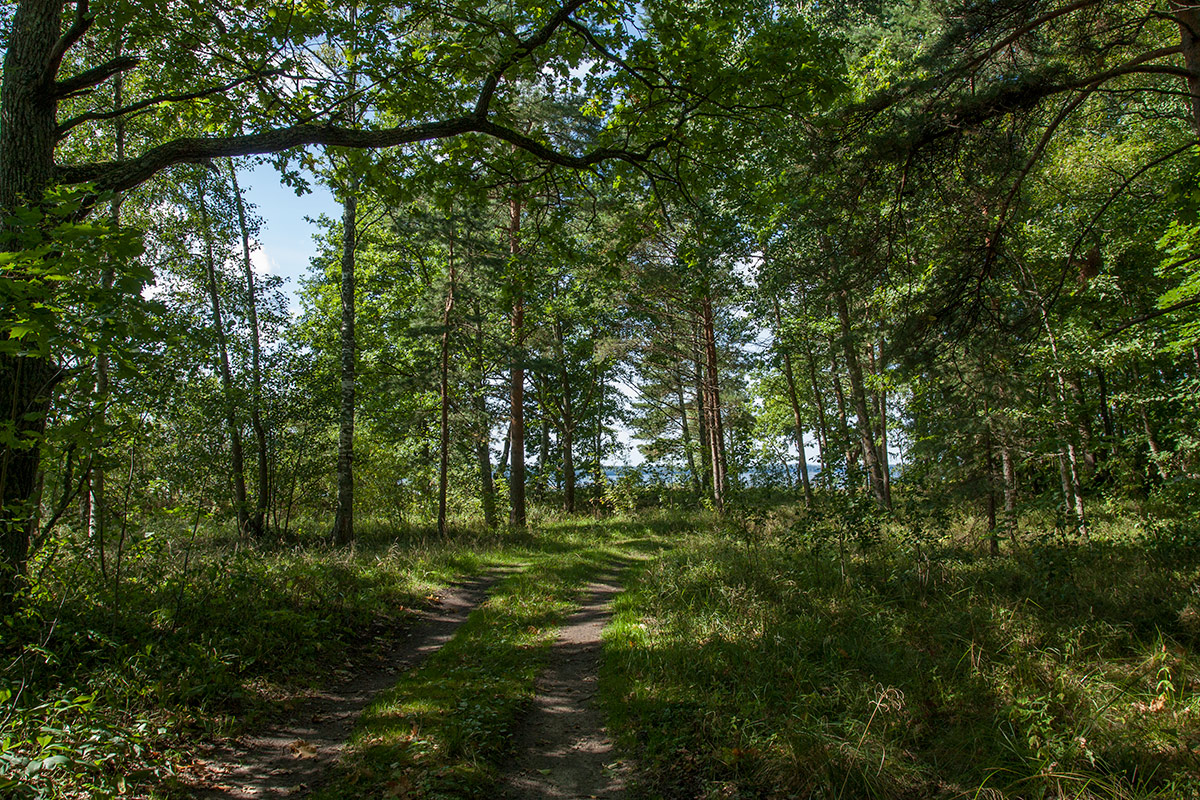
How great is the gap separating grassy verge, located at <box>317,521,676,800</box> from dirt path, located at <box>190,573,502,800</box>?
22cm

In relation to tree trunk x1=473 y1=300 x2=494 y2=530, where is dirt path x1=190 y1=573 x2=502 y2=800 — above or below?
below

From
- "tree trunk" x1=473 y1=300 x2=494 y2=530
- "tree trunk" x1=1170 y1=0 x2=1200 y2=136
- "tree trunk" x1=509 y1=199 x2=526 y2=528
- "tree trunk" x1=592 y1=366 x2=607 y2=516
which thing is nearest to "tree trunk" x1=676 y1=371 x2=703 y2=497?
"tree trunk" x1=592 y1=366 x2=607 y2=516

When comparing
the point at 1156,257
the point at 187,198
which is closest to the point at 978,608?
the point at 1156,257

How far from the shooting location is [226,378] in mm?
12336

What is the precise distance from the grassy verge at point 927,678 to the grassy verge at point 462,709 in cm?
101

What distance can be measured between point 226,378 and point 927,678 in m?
13.9

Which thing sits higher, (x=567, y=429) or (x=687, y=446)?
(x=567, y=429)

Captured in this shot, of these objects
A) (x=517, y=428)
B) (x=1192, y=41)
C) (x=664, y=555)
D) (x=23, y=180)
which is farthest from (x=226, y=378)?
(x=1192, y=41)

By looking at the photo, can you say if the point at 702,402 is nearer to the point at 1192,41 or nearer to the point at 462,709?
the point at 1192,41

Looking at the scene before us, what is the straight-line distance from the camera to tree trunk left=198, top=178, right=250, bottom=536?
11305mm

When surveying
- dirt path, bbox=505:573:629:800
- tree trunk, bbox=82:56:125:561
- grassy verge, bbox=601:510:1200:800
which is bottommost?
dirt path, bbox=505:573:629:800

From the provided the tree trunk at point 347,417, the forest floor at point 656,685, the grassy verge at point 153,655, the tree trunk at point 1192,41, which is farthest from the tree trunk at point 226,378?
the tree trunk at point 1192,41

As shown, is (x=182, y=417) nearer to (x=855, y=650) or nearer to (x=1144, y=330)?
(x=855, y=650)

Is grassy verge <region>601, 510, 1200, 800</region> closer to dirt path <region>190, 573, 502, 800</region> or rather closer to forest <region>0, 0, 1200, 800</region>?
forest <region>0, 0, 1200, 800</region>
